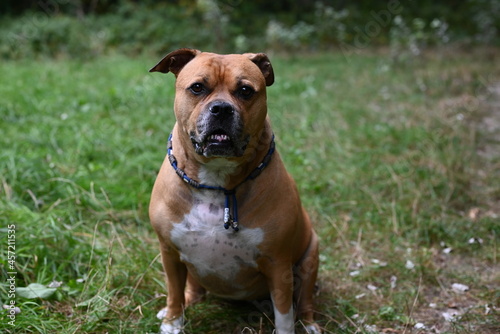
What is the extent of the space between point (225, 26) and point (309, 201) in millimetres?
7862

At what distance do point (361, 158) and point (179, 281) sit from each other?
2702 mm

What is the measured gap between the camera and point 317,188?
4344 millimetres

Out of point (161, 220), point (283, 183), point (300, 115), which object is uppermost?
point (283, 183)

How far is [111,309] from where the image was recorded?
105 inches

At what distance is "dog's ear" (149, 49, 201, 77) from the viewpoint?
246cm

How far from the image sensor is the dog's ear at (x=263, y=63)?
2502 mm

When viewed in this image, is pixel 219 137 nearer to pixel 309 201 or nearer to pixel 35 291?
pixel 35 291

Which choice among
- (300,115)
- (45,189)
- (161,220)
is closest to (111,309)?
(161,220)

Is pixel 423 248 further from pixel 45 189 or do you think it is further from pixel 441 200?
pixel 45 189

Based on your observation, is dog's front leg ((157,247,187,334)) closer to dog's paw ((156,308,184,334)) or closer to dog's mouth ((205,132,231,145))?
dog's paw ((156,308,184,334))

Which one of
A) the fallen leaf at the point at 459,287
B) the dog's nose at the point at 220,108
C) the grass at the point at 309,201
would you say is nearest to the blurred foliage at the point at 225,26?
the grass at the point at 309,201

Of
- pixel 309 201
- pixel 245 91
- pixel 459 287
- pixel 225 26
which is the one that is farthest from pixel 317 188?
pixel 225 26

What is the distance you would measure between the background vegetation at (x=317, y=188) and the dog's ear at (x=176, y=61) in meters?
1.14

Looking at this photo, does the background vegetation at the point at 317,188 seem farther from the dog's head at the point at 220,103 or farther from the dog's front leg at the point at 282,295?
the dog's head at the point at 220,103
